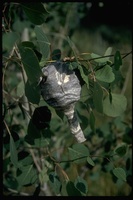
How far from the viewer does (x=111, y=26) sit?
7.89m

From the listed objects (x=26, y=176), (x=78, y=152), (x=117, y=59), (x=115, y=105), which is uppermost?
(x=117, y=59)

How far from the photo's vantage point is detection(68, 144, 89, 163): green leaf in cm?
86

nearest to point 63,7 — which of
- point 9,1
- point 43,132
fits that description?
point 9,1

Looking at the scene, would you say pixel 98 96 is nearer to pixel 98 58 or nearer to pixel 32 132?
pixel 98 58

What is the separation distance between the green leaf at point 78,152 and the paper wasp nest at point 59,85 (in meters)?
0.12

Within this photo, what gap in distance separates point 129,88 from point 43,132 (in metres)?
2.80

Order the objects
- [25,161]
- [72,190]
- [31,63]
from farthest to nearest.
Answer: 1. [25,161]
2. [72,190]
3. [31,63]

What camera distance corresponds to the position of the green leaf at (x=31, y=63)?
699 mm

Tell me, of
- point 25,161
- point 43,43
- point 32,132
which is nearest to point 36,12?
point 43,43

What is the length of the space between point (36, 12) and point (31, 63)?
14 centimetres

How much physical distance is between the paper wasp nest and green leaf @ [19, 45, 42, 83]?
0.19ft

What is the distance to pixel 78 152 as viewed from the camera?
2.85ft

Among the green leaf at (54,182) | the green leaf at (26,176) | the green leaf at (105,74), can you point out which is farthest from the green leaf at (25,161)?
the green leaf at (105,74)

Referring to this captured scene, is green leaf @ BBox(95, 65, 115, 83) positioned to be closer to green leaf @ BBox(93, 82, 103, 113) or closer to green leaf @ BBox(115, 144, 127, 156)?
green leaf @ BBox(93, 82, 103, 113)
